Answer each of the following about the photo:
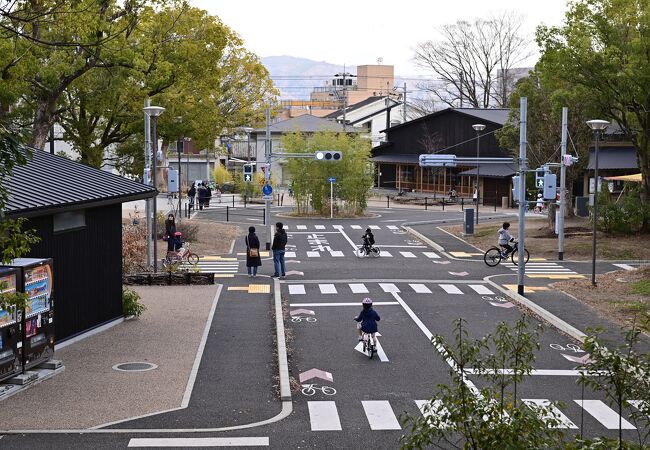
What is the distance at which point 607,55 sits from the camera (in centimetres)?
3550

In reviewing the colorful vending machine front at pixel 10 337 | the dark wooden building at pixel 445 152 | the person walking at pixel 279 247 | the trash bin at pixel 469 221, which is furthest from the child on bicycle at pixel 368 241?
the dark wooden building at pixel 445 152

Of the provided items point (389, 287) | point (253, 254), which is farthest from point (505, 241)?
point (253, 254)

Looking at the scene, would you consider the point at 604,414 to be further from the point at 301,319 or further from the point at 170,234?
the point at 170,234

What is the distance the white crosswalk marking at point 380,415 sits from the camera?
13102mm

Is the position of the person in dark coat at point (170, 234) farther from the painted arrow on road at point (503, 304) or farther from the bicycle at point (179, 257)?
the painted arrow on road at point (503, 304)

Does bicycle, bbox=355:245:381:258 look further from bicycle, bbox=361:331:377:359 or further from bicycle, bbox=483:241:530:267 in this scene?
bicycle, bbox=361:331:377:359

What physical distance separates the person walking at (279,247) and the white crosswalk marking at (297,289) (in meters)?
1.59

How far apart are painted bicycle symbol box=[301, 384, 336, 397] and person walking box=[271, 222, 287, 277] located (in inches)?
519

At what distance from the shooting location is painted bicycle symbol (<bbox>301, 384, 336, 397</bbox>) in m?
15.1

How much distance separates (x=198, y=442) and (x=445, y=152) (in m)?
61.5

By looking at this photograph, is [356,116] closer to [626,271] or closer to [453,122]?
[453,122]

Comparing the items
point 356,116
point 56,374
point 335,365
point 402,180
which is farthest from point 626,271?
point 356,116

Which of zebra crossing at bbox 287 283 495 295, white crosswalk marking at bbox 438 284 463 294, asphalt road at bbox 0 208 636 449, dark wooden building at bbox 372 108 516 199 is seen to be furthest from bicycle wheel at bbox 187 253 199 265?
dark wooden building at bbox 372 108 516 199

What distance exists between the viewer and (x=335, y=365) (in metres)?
17.2
